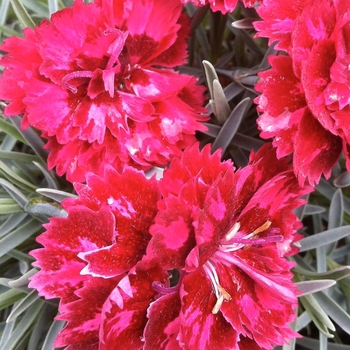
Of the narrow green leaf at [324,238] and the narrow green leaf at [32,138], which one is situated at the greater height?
the narrow green leaf at [32,138]

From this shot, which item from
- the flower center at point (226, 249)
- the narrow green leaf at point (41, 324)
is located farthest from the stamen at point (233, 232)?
the narrow green leaf at point (41, 324)

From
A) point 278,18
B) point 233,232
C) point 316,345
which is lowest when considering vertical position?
point 316,345

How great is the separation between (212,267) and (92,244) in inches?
4.7

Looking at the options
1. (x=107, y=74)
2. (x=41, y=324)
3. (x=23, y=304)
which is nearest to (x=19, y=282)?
(x=23, y=304)

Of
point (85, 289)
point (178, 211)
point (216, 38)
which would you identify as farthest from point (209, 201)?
point (216, 38)

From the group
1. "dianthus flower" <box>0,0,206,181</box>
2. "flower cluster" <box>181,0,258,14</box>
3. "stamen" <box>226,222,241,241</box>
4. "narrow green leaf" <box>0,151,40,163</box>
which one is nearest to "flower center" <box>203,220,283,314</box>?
"stamen" <box>226,222,241,241</box>

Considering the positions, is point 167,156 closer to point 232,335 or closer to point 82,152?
point 82,152

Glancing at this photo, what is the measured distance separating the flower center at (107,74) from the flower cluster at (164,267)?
105mm

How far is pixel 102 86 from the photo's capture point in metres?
0.48

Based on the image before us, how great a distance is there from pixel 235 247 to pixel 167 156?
0.44 ft

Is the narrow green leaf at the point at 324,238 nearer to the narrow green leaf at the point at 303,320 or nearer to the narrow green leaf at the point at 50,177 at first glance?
the narrow green leaf at the point at 303,320

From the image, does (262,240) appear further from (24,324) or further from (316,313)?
(24,324)

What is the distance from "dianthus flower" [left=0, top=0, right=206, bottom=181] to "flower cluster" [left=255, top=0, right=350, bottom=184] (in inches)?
4.1

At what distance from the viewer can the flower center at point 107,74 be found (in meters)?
0.46
